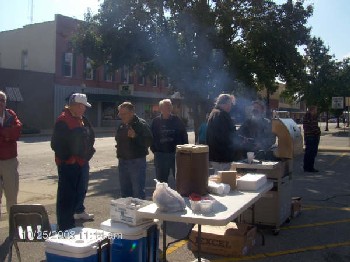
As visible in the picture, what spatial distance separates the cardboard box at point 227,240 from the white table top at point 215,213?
2.84 ft

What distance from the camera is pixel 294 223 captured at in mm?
6488

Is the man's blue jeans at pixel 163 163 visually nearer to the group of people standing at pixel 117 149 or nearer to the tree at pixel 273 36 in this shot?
the group of people standing at pixel 117 149

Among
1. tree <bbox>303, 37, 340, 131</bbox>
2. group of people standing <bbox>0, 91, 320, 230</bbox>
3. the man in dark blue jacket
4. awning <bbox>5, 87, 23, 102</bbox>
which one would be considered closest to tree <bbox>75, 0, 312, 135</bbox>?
group of people standing <bbox>0, 91, 320, 230</bbox>

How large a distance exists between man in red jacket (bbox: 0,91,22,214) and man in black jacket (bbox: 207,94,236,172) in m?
2.67

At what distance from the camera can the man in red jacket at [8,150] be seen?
571 cm

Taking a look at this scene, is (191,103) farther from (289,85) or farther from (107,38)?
(289,85)

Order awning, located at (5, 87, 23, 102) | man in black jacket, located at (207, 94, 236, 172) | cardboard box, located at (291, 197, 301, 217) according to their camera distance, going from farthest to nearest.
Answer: awning, located at (5, 87, 23, 102) → cardboard box, located at (291, 197, 301, 217) → man in black jacket, located at (207, 94, 236, 172)

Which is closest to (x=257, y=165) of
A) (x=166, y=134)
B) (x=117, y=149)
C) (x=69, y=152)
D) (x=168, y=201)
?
(x=166, y=134)

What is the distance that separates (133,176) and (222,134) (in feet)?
4.58

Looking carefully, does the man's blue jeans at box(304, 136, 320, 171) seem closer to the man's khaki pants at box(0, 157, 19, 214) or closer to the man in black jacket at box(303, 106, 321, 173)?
the man in black jacket at box(303, 106, 321, 173)

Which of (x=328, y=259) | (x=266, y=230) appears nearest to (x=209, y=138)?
(x=266, y=230)

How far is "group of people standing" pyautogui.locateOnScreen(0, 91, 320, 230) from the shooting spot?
5.02 meters

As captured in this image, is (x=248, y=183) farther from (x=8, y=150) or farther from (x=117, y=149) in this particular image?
(x=8, y=150)

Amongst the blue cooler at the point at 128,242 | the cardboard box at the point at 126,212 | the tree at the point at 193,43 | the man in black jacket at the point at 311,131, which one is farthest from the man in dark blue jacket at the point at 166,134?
the tree at the point at 193,43
